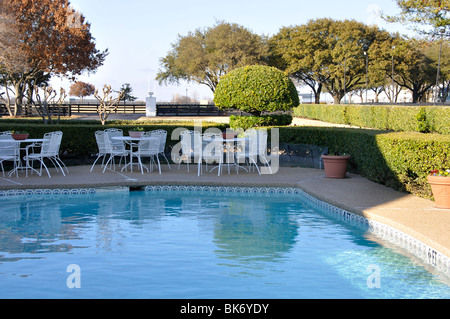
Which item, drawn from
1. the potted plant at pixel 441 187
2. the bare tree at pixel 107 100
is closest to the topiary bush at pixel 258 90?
the bare tree at pixel 107 100

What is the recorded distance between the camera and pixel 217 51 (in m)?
43.5

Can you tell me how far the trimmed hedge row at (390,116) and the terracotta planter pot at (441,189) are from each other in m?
9.48

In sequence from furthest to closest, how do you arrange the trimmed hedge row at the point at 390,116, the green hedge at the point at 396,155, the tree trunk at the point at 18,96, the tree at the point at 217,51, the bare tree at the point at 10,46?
1. the tree at the point at 217,51
2. the tree trunk at the point at 18,96
3. the bare tree at the point at 10,46
4. the trimmed hedge row at the point at 390,116
5. the green hedge at the point at 396,155

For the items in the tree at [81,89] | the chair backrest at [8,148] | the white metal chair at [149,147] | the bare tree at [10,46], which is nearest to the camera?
the chair backrest at [8,148]

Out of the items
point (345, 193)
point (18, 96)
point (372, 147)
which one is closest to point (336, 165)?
point (372, 147)

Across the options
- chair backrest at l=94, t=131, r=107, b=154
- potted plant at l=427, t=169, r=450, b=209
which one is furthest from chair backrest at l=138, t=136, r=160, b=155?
potted plant at l=427, t=169, r=450, b=209

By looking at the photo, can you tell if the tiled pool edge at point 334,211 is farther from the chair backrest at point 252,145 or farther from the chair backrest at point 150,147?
the chair backrest at point 150,147

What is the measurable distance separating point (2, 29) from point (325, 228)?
29891mm

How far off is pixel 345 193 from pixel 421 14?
18.4 meters

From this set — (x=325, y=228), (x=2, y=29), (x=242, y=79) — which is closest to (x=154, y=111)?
(x=2, y=29)

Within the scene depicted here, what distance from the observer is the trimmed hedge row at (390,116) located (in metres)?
16.2

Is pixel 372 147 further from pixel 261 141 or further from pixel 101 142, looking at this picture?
pixel 101 142
